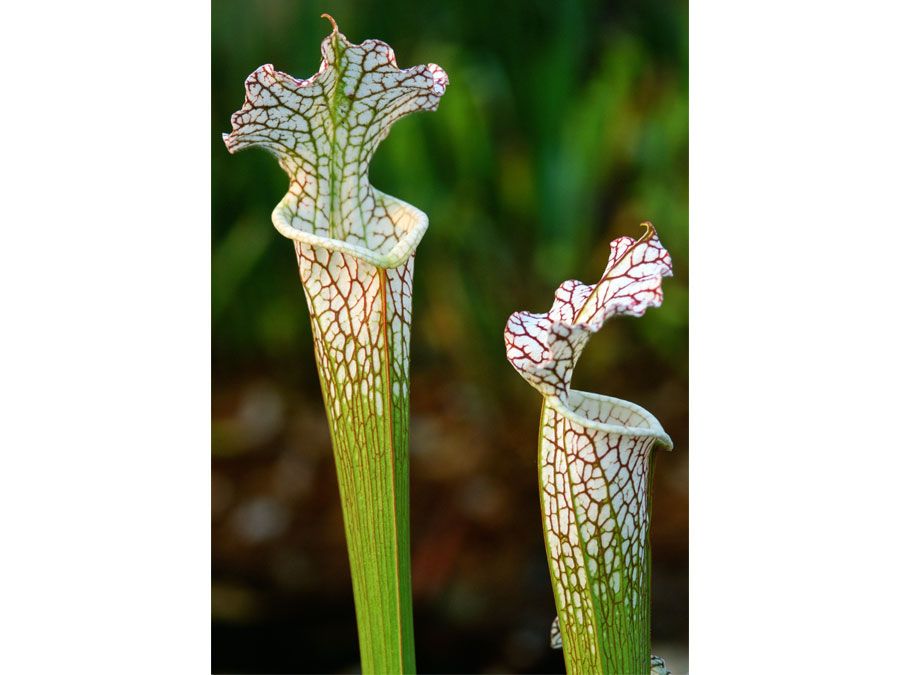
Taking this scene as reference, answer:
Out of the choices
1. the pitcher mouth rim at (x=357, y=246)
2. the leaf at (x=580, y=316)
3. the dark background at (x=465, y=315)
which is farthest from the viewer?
the dark background at (x=465, y=315)

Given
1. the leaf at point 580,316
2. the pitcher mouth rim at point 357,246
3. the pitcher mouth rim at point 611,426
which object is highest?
the pitcher mouth rim at point 357,246

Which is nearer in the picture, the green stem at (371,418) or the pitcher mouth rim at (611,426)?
the pitcher mouth rim at (611,426)

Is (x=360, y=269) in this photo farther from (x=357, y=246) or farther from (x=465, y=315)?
(x=465, y=315)

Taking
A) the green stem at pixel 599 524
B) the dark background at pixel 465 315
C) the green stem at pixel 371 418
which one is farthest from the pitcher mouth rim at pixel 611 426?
the dark background at pixel 465 315

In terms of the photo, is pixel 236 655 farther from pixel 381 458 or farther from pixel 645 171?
pixel 645 171

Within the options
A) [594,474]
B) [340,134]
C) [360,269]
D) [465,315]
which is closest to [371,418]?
[360,269]

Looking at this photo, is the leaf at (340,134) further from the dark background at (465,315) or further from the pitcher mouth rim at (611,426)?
the dark background at (465,315)
